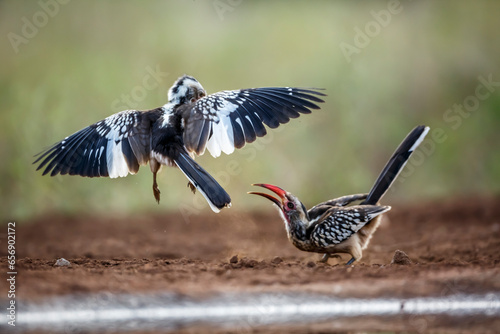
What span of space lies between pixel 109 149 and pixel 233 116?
125 centimetres

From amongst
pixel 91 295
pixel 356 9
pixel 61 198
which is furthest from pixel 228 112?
pixel 356 9

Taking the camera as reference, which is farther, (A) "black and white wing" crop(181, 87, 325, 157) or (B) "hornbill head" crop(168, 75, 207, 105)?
(B) "hornbill head" crop(168, 75, 207, 105)

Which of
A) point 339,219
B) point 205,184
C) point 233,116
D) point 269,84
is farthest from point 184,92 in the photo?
point 269,84

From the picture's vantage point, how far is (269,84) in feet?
39.8

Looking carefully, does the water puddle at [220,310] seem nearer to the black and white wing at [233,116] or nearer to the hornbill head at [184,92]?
the black and white wing at [233,116]

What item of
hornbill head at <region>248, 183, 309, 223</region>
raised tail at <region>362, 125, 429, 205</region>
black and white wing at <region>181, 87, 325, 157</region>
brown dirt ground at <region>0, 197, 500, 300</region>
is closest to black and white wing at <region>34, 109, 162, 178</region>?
black and white wing at <region>181, 87, 325, 157</region>

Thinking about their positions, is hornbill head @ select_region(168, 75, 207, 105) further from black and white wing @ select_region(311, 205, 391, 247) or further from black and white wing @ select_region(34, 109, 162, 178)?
black and white wing @ select_region(311, 205, 391, 247)

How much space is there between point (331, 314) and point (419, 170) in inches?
341

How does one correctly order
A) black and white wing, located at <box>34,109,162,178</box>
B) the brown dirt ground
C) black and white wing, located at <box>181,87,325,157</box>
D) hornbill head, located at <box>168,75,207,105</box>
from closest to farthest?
the brown dirt ground, black and white wing, located at <box>181,87,325,157</box>, black and white wing, located at <box>34,109,162,178</box>, hornbill head, located at <box>168,75,207,105</box>

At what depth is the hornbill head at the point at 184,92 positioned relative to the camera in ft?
23.6

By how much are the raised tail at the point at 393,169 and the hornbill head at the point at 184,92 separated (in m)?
2.10

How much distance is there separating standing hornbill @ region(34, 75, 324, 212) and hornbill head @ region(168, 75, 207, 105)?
17 cm

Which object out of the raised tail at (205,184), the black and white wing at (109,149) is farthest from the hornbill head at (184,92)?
the raised tail at (205,184)

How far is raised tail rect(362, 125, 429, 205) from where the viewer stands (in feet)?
21.1
